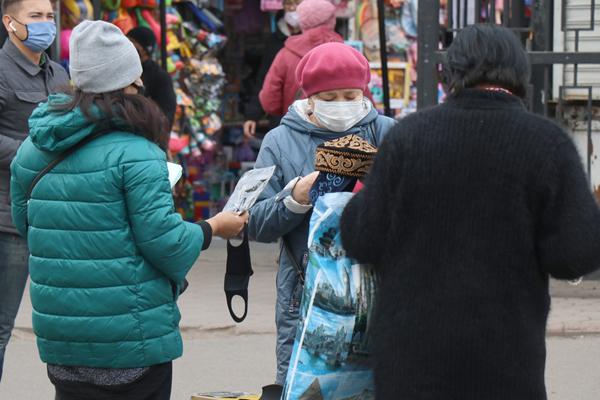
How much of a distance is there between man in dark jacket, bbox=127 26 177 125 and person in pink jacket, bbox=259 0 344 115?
918 mm

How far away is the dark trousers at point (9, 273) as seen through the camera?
10.7 ft

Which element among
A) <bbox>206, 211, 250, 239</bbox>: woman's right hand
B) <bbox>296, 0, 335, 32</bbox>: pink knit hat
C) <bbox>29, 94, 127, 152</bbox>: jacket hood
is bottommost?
<bbox>206, 211, 250, 239</bbox>: woman's right hand

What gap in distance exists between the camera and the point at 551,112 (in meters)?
6.54

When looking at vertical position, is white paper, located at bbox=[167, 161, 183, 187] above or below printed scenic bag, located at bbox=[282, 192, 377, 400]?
above

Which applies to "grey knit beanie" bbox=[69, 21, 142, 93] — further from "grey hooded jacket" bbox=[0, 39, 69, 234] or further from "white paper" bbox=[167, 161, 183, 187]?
"grey hooded jacket" bbox=[0, 39, 69, 234]

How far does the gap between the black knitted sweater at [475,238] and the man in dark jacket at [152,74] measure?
4.60 metres

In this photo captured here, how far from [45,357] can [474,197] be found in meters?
1.43

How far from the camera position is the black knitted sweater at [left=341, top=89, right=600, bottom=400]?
6.14 ft

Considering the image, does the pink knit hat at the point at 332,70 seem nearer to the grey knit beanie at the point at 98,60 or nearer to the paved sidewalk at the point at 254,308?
the grey knit beanie at the point at 98,60

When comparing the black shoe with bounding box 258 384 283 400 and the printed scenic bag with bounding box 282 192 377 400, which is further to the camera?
the black shoe with bounding box 258 384 283 400

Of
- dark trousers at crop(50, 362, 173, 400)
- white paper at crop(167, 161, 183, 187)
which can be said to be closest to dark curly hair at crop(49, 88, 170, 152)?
white paper at crop(167, 161, 183, 187)

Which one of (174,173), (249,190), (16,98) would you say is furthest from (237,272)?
(16,98)

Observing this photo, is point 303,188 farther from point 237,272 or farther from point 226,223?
point 237,272

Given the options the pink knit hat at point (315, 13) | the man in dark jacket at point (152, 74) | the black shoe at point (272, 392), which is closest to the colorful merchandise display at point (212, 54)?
the man in dark jacket at point (152, 74)
